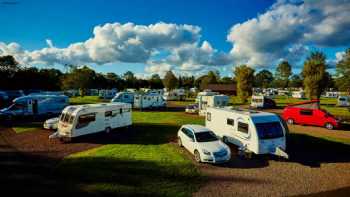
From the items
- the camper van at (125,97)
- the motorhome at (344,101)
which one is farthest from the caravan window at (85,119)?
the motorhome at (344,101)

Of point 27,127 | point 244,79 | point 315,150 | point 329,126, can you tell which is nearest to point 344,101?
point 244,79

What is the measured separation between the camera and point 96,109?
1720cm

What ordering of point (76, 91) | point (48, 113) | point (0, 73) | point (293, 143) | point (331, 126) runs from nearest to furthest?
point (293, 143) → point (331, 126) → point (48, 113) → point (0, 73) → point (76, 91)

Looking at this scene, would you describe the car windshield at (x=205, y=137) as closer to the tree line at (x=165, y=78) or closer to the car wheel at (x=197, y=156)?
the car wheel at (x=197, y=156)

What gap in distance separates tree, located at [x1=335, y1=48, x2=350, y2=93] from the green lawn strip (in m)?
38.1

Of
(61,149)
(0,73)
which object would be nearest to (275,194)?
(61,149)

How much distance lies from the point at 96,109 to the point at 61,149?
385cm

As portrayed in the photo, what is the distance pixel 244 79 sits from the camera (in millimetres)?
43312

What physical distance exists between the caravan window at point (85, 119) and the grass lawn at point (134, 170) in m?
2.75

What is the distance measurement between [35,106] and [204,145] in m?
22.4

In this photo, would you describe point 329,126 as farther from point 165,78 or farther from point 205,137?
point 165,78

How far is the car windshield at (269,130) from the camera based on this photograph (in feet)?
39.5

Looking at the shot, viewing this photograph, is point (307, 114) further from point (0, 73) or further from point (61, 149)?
point (0, 73)

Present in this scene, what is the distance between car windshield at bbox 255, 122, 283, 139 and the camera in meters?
12.1
